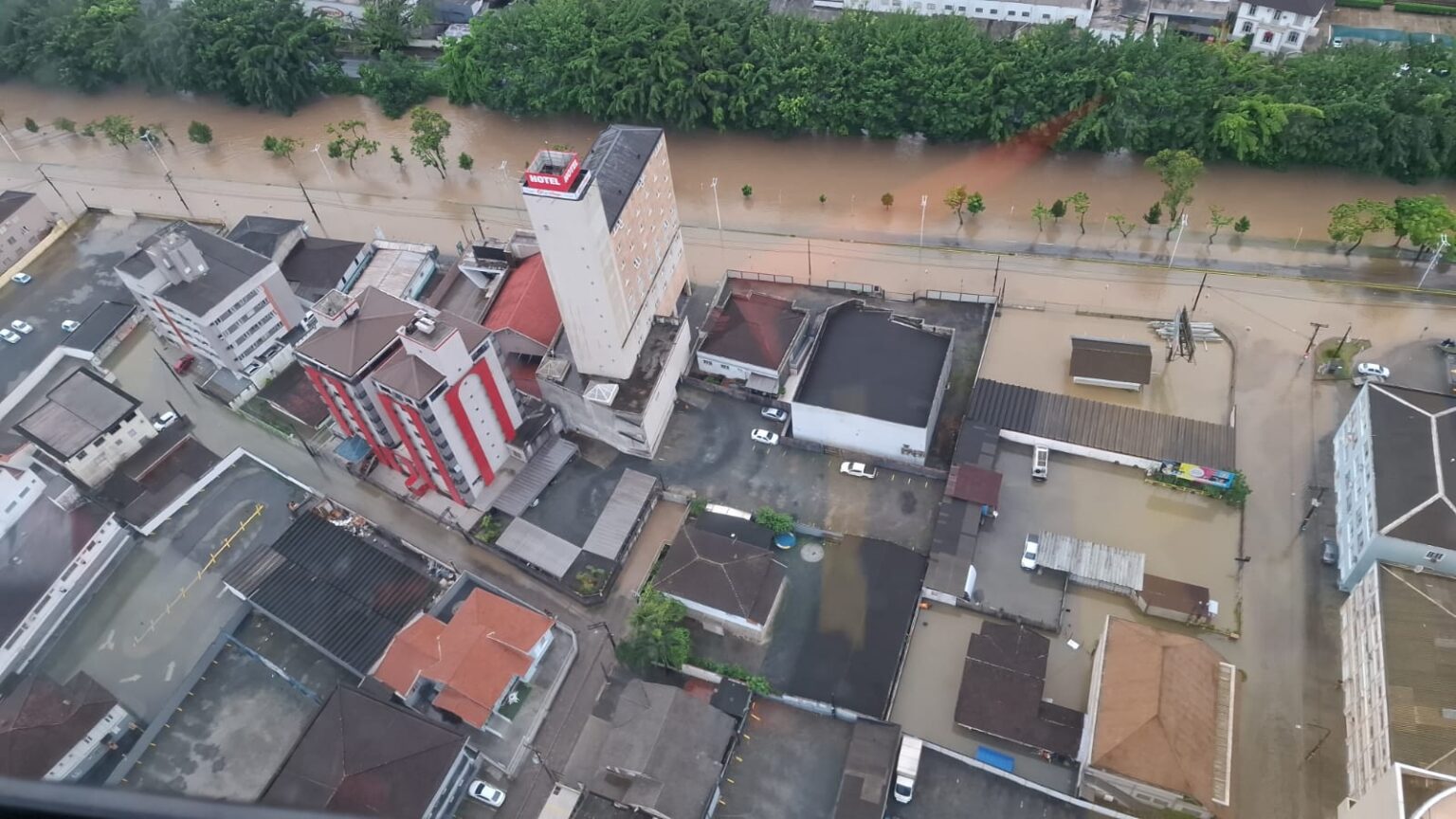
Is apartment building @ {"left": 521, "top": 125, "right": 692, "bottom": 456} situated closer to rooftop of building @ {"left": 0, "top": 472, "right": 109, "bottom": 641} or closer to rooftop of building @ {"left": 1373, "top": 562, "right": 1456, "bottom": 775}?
rooftop of building @ {"left": 0, "top": 472, "right": 109, "bottom": 641}

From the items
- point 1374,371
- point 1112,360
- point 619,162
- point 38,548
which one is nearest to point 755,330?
point 619,162

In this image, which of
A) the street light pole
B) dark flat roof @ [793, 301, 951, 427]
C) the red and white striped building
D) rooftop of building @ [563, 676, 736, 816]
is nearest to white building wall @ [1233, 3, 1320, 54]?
the street light pole

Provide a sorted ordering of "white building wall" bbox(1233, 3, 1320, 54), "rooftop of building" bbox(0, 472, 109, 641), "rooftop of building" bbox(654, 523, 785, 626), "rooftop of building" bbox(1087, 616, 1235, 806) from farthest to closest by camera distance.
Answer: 1. "white building wall" bbox(1233, 3, 1320, 54)
2. "rooftop of building" bbox(0, 472, 109, 641)
3. "rooftop of building" bbox(654, 523, 785, 626)
4. "rooftop of building" bbox(1087, 616, 1235, 806)

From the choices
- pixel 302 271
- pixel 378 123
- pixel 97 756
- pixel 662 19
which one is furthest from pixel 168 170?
pixel 97 756

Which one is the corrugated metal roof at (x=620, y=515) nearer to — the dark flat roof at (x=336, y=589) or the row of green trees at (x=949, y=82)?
the dark flat roof at (x=336, y=589)

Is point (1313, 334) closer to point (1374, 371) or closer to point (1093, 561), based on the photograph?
point (1374, 371)

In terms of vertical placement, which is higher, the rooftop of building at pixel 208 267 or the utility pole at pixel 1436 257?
the utility pole at pixel 1436 257

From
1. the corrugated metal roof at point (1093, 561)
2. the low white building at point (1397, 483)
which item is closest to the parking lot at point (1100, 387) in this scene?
the low white building at point (1397, 483)
